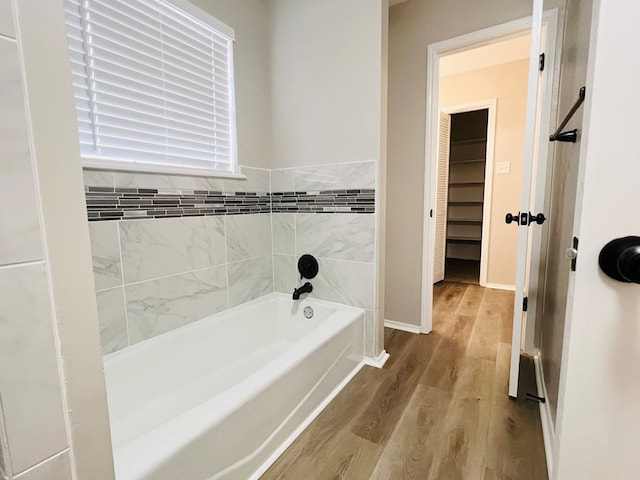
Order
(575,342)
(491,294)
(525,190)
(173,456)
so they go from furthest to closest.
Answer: (491,294), (525,190), (173,456), (575,342)

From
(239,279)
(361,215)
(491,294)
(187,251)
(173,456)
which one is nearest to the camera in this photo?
(173,456)

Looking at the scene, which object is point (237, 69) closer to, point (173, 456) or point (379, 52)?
point (379, 52)

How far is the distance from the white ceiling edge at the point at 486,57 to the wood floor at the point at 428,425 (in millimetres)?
2732

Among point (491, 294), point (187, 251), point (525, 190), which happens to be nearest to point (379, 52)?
point (525, 190)

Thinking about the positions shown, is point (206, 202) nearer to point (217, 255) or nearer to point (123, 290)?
point (217, 255)

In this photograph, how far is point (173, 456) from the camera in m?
0.88

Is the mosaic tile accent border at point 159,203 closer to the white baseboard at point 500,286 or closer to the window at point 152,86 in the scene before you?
the window at point 152,86

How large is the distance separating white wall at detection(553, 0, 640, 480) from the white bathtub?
96 centimetres

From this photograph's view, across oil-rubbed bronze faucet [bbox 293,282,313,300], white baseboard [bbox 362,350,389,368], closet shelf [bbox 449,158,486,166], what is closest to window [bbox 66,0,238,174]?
oil-rubbed bronze faucet [bbox 293,282,313,300]

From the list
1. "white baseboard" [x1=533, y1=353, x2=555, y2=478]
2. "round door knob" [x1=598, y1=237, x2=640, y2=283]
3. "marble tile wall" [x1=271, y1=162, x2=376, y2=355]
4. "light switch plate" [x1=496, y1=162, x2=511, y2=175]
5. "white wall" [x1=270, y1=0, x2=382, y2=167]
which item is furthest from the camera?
"light switch plate" [x1=496, y1=162, x2=511, y2=175]

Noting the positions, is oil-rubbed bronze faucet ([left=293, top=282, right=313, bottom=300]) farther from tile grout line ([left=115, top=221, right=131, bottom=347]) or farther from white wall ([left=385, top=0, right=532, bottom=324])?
tile grout line ([left=115, top=221, right=131, bottom=347])

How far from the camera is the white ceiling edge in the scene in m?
2.87

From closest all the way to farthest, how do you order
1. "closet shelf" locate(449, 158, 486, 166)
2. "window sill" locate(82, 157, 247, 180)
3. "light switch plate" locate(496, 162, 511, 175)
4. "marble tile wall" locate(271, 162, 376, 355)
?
"window sill" locate(82, 157, 247, 180)
"marble tile wall" locate(271, 162, 376, 355)
"light switch plate" locate(496, 162, 511, 175)
"closet shelf" locate(449, 158, 486, 166)

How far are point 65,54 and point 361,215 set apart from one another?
5.27 ft
